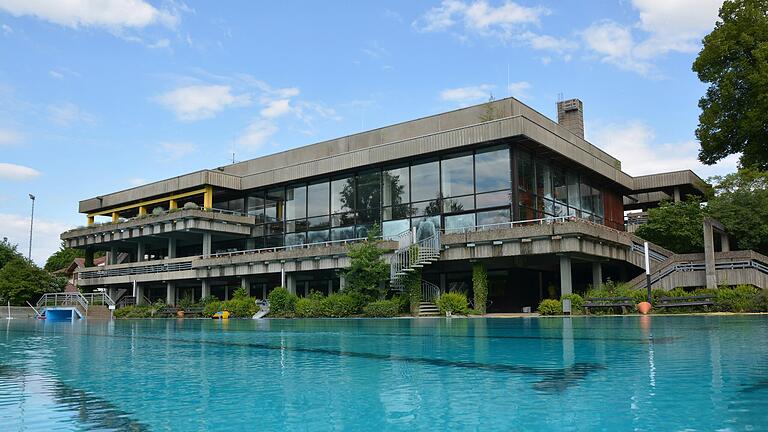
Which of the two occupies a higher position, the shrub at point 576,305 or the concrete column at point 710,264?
the concrete column at point 710,264

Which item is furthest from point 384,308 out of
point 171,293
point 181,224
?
point 171,293

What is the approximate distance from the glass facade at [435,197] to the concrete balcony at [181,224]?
3.34 meters

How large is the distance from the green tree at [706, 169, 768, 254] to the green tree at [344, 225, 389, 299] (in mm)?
16733

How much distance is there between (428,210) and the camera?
37.3 metres

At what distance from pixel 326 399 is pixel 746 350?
7146mm

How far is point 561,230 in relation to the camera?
30078 mm

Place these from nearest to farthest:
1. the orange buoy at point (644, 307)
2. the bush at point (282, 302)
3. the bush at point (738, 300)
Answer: the bush at point (738, 300) → the orange buoy at point (644, 307) → the bush at point (282, 302)

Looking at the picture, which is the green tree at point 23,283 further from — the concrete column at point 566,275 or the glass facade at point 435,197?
the concrete column at point 566,275

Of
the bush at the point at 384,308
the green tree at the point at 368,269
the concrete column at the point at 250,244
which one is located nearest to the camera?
the bush at the point at 384,308

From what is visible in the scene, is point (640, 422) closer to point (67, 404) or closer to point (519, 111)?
point (67, 404)

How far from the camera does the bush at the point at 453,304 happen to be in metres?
30.7

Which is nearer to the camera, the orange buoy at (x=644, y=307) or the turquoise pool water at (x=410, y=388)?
the turquoise pool water at (x=410, y=388)

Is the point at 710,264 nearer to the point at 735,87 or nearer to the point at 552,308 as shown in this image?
the point at 552,308

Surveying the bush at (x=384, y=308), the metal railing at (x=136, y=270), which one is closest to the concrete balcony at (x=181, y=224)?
the metal railing at (x=136, y=270)
